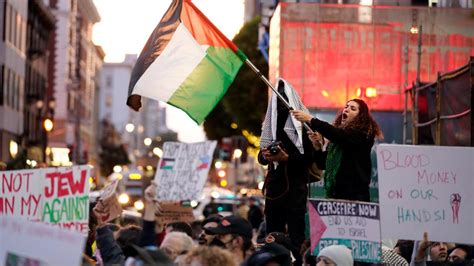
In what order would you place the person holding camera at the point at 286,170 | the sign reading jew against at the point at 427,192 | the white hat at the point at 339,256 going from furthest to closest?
the person holding camera at the point at 286,170
the sign reading jew against at the point at 427,192
the white hat at the point at 339,256

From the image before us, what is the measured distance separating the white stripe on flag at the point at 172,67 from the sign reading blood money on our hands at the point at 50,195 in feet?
7.90

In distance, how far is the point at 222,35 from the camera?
12.4 metres

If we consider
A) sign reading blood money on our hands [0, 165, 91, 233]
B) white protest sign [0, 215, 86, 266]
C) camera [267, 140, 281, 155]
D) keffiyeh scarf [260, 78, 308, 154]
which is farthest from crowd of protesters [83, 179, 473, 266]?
keffiyeh scarf [260, 78, 308, 154]

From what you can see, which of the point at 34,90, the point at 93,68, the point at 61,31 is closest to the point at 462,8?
the point at 34,90

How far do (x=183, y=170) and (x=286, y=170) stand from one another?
10.7 m

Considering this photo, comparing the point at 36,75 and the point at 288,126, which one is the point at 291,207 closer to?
the point at 288,126

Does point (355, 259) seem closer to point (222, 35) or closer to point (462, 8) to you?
point (222, 35)

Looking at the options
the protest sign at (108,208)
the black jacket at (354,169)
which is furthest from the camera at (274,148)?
the protest sign at (108,208)

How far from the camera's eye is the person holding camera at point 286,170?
11.4 m

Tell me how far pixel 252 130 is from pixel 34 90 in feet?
38.6

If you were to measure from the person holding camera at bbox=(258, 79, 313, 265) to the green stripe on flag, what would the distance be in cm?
69

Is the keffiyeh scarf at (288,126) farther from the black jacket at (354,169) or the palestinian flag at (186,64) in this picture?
the black jacket at (354,169)

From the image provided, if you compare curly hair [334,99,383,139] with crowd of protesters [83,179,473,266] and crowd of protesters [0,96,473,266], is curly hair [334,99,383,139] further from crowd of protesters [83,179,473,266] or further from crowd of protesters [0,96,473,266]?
crowd of protesters [83,179,473,266]

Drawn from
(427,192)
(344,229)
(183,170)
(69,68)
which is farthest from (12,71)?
(344,229)
